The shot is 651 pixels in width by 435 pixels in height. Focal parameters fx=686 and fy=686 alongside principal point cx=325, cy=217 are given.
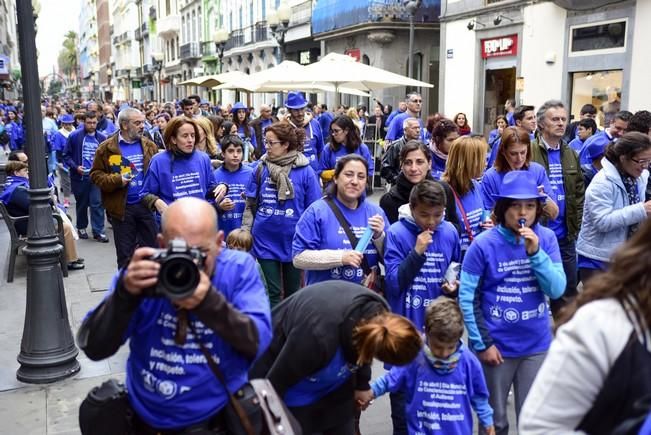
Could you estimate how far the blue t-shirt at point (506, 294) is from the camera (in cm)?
368

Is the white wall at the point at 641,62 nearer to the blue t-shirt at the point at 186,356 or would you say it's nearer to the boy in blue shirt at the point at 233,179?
the boy in blue shirt at the point at 233,179

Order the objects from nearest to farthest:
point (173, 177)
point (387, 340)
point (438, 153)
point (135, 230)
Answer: point (387, 340) → point (173, 177) → point (438, 153) → point (135, 230)

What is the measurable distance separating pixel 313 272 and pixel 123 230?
10.7ft

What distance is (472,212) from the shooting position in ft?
15.8

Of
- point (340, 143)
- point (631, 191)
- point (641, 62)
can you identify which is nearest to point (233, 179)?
point (340, 143)

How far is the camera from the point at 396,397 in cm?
394

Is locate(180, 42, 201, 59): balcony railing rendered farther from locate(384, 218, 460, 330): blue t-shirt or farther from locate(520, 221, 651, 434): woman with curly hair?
locate(520, 221, 651, 434): woman with curly hair

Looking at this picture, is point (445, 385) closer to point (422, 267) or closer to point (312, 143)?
point (422, 267)

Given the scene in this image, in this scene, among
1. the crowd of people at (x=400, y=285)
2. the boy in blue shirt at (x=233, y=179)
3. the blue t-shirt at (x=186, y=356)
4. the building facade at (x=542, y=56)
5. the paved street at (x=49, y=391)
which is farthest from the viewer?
the building facade at (x=542, y=56)

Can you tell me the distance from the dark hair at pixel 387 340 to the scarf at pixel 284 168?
3.00m

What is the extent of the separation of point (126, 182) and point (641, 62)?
36.6 feet

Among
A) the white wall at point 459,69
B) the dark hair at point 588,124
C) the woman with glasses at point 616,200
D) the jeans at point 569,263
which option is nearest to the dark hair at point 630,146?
the woman with glasses at point 616,200

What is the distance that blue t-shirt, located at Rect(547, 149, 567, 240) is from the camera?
5.76 meters

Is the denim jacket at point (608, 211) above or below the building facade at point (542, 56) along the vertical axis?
below
